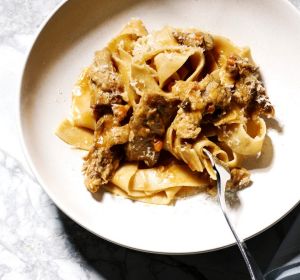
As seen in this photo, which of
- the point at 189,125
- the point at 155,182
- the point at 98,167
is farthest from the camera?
the point at 155,182

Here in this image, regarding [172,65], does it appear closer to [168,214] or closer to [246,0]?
[246,0]

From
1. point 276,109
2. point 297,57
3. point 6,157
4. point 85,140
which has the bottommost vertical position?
point 6,157

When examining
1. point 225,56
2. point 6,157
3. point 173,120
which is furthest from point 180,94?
point 6,157

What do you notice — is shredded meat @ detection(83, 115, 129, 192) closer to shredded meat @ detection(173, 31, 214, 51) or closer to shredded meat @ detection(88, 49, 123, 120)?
shredded meat @ detection(88, 49, 123, 120)

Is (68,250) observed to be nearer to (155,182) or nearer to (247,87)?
(155,182)

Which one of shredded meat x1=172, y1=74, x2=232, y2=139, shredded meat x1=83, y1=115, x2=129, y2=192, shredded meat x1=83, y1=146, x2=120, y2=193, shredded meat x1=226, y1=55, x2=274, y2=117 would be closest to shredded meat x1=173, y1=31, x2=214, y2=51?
shredded meat x1=226, y1=55, x2=274, y2=117

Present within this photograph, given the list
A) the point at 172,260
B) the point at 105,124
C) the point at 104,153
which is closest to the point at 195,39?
the point at 105,124
